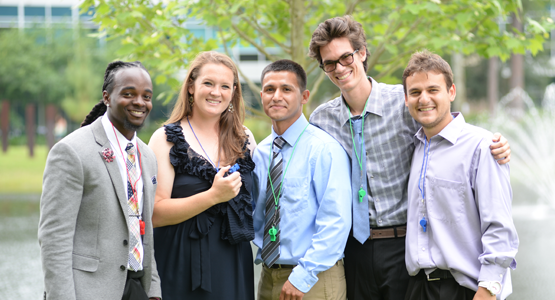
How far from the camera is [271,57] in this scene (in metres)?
5.16

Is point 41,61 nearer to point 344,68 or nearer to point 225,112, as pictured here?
point 225,112

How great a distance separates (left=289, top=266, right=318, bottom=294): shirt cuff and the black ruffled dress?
14.6 inches

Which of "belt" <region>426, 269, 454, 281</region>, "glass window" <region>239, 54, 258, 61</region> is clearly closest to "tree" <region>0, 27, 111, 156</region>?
"glass window" <region>239, 54, 258, 61</region>

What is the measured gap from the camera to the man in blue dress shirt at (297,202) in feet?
8.98

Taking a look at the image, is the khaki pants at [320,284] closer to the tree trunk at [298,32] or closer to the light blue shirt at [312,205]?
the light blue shirt at [312,205]

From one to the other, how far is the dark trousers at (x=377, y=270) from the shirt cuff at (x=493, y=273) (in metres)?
0.53

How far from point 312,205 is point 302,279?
1.42ft

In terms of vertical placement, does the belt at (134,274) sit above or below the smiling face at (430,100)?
below

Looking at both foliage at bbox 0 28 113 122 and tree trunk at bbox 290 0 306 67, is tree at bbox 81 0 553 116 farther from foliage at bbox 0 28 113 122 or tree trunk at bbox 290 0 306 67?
foliage at bbox 0 28 113 122

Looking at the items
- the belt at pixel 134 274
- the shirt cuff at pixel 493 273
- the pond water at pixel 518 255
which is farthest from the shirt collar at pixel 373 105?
the pond water at pixel 518 255

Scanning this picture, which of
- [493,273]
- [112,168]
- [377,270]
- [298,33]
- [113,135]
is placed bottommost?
[377,270]

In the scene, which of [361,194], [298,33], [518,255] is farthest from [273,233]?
[518,255]

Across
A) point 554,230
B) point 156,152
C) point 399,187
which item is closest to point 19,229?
point 156,152

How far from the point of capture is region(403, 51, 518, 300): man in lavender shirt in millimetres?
2451
